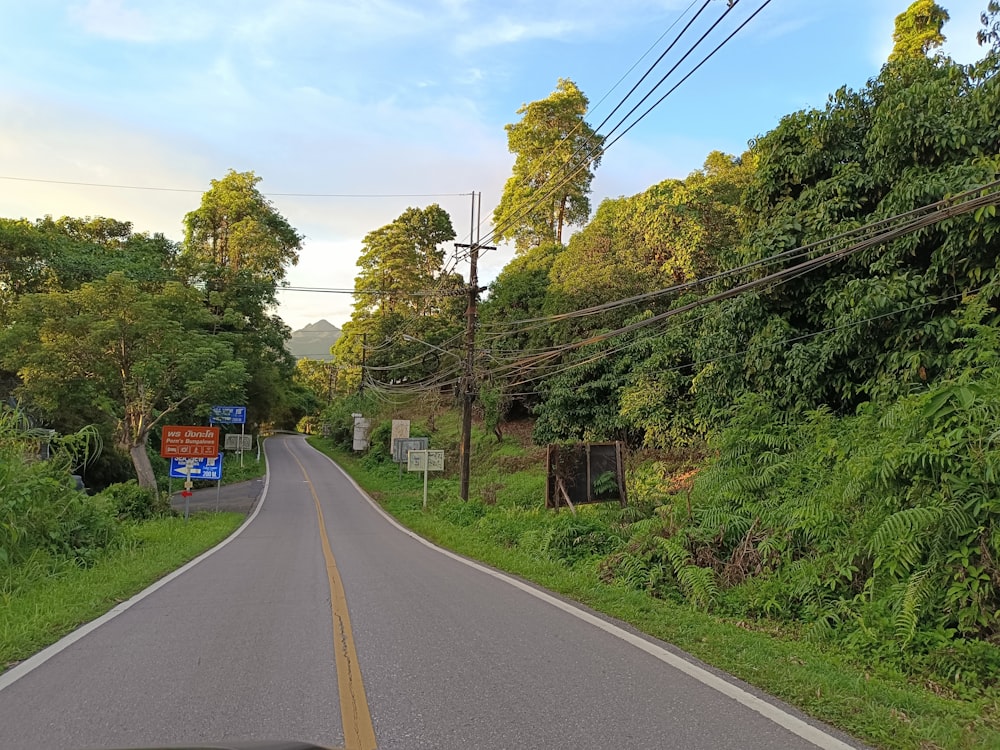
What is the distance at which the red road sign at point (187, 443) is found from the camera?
21156mm

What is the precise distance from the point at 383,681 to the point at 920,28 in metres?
28.6

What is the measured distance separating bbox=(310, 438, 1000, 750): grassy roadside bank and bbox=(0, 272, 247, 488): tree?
668 inches

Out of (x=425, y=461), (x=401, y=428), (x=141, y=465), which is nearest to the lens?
(x=425, y=461)

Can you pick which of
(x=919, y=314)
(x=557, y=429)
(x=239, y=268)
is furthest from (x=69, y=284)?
(x=919, y=314)

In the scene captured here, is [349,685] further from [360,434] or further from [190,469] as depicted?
[360,434]

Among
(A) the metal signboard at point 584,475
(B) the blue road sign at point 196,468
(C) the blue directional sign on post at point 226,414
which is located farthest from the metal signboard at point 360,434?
(A) the metal signboard at point 584,475

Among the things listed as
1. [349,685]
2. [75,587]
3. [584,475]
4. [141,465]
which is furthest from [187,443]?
[349,685]

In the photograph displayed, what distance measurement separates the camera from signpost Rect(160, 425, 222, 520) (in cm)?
2116

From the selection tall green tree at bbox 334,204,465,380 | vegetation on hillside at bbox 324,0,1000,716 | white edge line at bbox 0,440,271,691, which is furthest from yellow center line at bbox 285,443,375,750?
tall green tree at bbox 334,204,465,380

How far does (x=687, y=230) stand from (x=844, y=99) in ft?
30.7

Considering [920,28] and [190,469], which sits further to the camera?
[920,28]

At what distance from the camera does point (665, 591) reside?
8852 mm

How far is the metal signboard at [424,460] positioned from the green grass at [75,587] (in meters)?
7.96

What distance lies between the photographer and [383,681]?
482 centimetres
